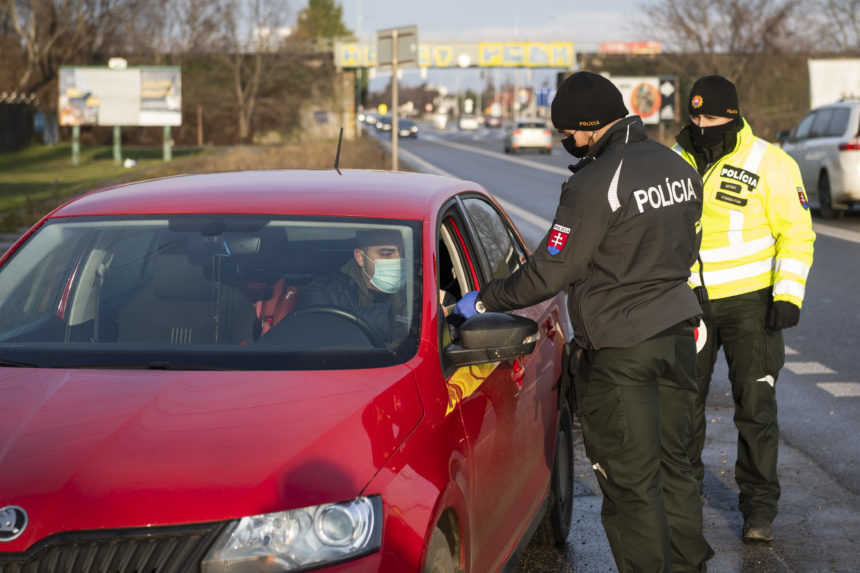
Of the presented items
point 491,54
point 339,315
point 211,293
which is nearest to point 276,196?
point 211,293

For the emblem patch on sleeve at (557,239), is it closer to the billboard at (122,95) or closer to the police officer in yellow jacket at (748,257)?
the police officer in yellow jacket at (748,257)

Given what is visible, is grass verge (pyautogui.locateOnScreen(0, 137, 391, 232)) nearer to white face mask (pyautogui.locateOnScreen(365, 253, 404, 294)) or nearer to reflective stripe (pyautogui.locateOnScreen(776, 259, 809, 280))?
reflective stripe (pyautogui.locateOnScreen(776, 259, 809, 280))

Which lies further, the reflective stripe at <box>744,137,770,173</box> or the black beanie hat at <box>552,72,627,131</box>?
the reflective stripe at <box>744,137,770,173</box>

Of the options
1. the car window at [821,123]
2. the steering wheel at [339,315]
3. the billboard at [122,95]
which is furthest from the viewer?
the billboard at [122,95]

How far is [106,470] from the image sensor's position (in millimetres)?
3035

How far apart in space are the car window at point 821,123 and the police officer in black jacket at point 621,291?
17.3 m

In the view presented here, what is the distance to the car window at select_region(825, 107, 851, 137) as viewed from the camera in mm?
20188

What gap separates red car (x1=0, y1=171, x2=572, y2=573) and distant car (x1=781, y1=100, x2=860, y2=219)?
15593mm

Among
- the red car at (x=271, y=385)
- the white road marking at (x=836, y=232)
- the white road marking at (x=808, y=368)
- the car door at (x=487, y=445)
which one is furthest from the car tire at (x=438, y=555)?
the white road marking at (x=836, y=232)

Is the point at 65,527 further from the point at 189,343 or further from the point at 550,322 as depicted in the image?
the point at 550,322

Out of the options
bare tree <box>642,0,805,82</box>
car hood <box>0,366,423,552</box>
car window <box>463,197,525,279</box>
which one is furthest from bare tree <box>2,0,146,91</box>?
car hood <box>0,366,423,552</box>

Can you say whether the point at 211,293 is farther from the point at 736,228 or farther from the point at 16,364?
the point at 736,228

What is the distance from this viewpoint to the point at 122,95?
169 ft

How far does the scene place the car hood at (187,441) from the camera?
295 centimetres
